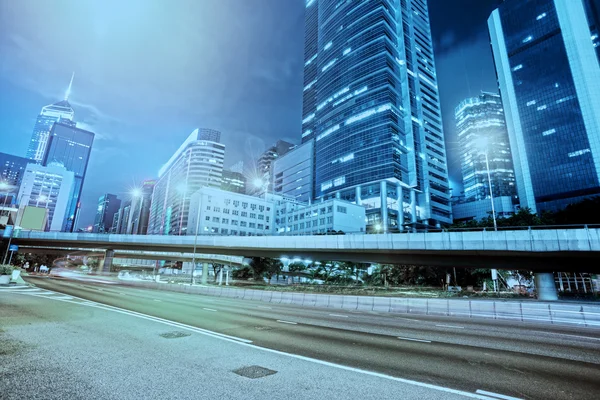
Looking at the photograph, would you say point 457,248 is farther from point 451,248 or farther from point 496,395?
point 496,395

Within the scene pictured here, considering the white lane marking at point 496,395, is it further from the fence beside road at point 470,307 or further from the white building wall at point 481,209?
the white building wall at point 481,209

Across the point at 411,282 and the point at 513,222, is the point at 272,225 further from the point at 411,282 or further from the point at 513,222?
the point at 513,222

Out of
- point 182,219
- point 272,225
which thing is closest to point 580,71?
point 272,225

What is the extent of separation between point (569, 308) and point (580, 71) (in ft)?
495

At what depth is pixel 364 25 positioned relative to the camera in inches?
5842

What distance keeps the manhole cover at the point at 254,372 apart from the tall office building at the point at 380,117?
111 meters

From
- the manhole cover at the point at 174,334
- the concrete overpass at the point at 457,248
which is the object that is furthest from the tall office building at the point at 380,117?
the manhole cover at the point at 174,334

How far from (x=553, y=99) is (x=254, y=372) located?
165m

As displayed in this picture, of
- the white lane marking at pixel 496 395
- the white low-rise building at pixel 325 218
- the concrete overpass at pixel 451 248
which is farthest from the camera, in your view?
the white low-rise building at pixel 325 218

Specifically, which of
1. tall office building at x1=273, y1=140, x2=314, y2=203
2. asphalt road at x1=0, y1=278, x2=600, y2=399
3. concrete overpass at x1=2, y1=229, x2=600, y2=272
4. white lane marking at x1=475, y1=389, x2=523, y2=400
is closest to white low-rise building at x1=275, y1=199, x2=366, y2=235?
tall office building at x1=273, y1=140, x2=314, y2=203

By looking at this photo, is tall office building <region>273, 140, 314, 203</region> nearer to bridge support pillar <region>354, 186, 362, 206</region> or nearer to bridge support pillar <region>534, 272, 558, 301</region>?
bridge support pillar <region>354, 186, 362, 206</region>

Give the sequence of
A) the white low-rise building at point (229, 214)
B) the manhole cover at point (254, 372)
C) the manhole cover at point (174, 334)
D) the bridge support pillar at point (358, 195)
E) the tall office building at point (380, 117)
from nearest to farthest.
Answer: the manhole cover at point (254, 372) < the manhole cover at point (174, 334) < the white low-rise building at point (229, 214) < the tall office building at point (380, 117) < the bridge support pillar at point (358, 195)

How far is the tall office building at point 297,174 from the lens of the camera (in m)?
168

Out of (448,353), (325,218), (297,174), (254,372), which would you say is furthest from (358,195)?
(254,372)
